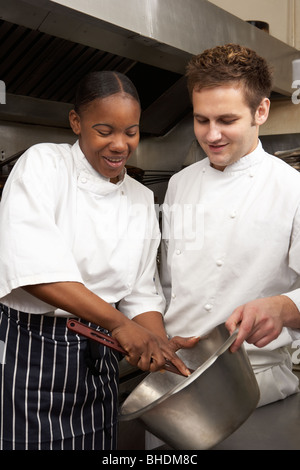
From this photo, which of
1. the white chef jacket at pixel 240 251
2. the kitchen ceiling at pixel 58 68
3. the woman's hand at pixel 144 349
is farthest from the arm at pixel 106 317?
the kitchen ceiling at pixel 58 68

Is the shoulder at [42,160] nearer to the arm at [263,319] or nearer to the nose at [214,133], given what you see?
the nose at [214,133]

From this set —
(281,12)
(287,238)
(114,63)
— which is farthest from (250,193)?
(281,12)

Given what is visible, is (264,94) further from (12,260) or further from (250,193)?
(12,260)

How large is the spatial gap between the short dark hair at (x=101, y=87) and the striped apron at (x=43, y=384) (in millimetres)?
475

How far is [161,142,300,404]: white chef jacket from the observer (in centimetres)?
120

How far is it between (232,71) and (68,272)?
1.81ft

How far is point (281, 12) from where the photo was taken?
3004 mm

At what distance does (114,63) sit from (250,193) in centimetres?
112

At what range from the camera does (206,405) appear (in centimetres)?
78

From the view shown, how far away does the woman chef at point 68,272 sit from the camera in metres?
1.05

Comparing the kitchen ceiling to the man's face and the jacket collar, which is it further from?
the man's face

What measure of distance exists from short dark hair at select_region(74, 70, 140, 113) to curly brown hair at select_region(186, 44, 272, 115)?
155 millimetres

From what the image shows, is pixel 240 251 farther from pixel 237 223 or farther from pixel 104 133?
pixel 104 133

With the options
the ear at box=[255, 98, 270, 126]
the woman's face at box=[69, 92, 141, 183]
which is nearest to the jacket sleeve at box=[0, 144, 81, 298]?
the woman's face at box=[69, 92, 141, 183]
